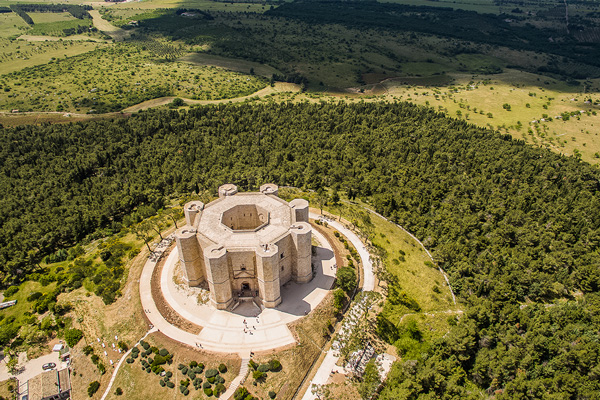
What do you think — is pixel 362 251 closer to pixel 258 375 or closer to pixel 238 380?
pixel 258 375

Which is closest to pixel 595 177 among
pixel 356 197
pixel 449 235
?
pixel 449 235

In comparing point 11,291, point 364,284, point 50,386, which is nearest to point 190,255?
point 50,386

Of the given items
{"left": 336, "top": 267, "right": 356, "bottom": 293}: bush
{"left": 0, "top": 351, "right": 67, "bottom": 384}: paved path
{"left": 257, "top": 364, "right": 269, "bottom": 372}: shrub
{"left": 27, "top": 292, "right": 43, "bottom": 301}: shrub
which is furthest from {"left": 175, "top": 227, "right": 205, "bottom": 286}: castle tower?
{"left": 27, "top": 292, "right": 43, "bottom": 301}: shrub

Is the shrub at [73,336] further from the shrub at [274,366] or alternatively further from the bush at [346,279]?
the bush at [346,279]

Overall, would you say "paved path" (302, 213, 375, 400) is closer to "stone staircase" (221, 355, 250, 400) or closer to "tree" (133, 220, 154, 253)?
"stone staircase" (221, 355, 250, 400)

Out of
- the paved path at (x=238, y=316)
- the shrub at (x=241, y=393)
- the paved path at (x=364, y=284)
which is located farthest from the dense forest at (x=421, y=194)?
the shrub at (x=241, y=393)

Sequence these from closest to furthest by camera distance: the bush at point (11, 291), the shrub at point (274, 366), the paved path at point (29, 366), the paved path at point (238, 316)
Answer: the shrub at point (274, 366) < the paved path at point (29, 366) < the paved path at point (238, 316) < the bush at point (11, 291)
